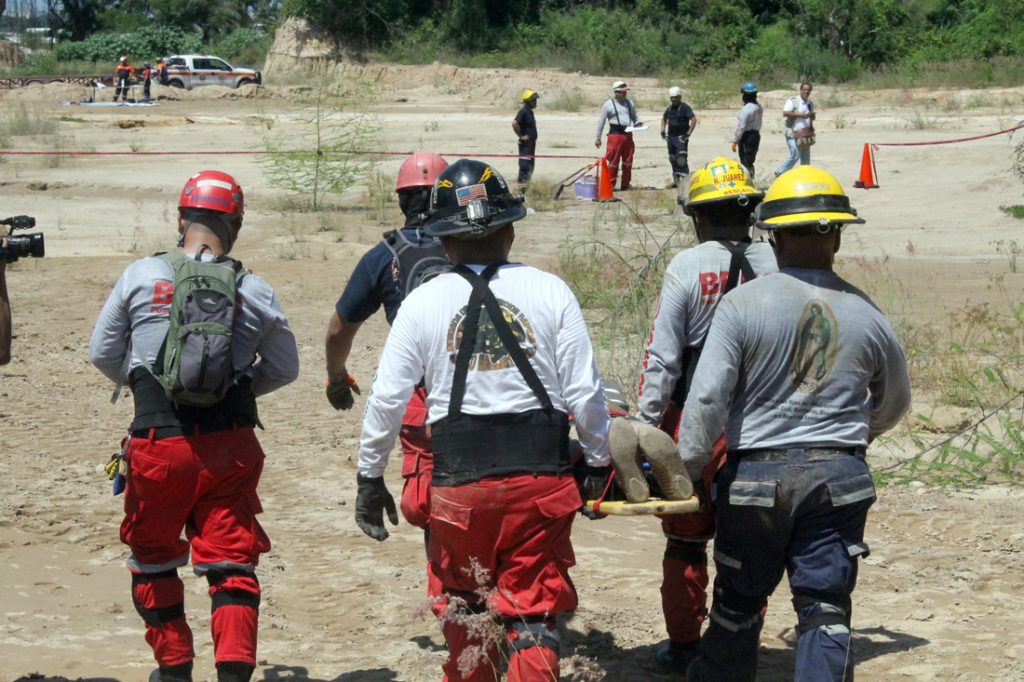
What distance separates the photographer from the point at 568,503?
367 cm

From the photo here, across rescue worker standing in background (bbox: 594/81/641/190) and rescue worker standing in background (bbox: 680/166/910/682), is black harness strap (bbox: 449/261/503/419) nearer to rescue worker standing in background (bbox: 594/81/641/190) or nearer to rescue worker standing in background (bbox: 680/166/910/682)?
rescue worker standing in background (bbox: 680/166/910/682)

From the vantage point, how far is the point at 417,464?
449 centimetres

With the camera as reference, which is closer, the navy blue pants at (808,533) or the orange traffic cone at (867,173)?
the navy blue pants at (808,533)

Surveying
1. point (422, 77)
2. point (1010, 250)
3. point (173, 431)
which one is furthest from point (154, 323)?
point (422, 77)

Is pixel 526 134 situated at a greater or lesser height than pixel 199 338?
greater

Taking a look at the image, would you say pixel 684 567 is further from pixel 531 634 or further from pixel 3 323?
pixel 3 323

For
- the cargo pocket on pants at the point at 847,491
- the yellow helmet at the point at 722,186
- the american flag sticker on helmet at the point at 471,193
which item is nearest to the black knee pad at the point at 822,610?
the cargo pocket on pants at the point at 847,491

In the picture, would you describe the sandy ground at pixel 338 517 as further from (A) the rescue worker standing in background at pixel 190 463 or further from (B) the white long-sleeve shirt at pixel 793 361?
(B) the white long-sleeve shirt at pixel 793 361

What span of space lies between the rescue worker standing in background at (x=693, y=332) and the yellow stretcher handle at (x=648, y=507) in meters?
0.18

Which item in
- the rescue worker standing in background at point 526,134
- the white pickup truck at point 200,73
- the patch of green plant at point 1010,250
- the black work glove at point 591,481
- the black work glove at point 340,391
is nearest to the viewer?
the black work glove at point 591,481

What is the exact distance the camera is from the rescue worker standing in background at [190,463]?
4254 mm

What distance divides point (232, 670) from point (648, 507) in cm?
152

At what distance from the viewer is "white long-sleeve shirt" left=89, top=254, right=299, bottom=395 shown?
14.0 ft

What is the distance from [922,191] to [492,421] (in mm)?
17145
